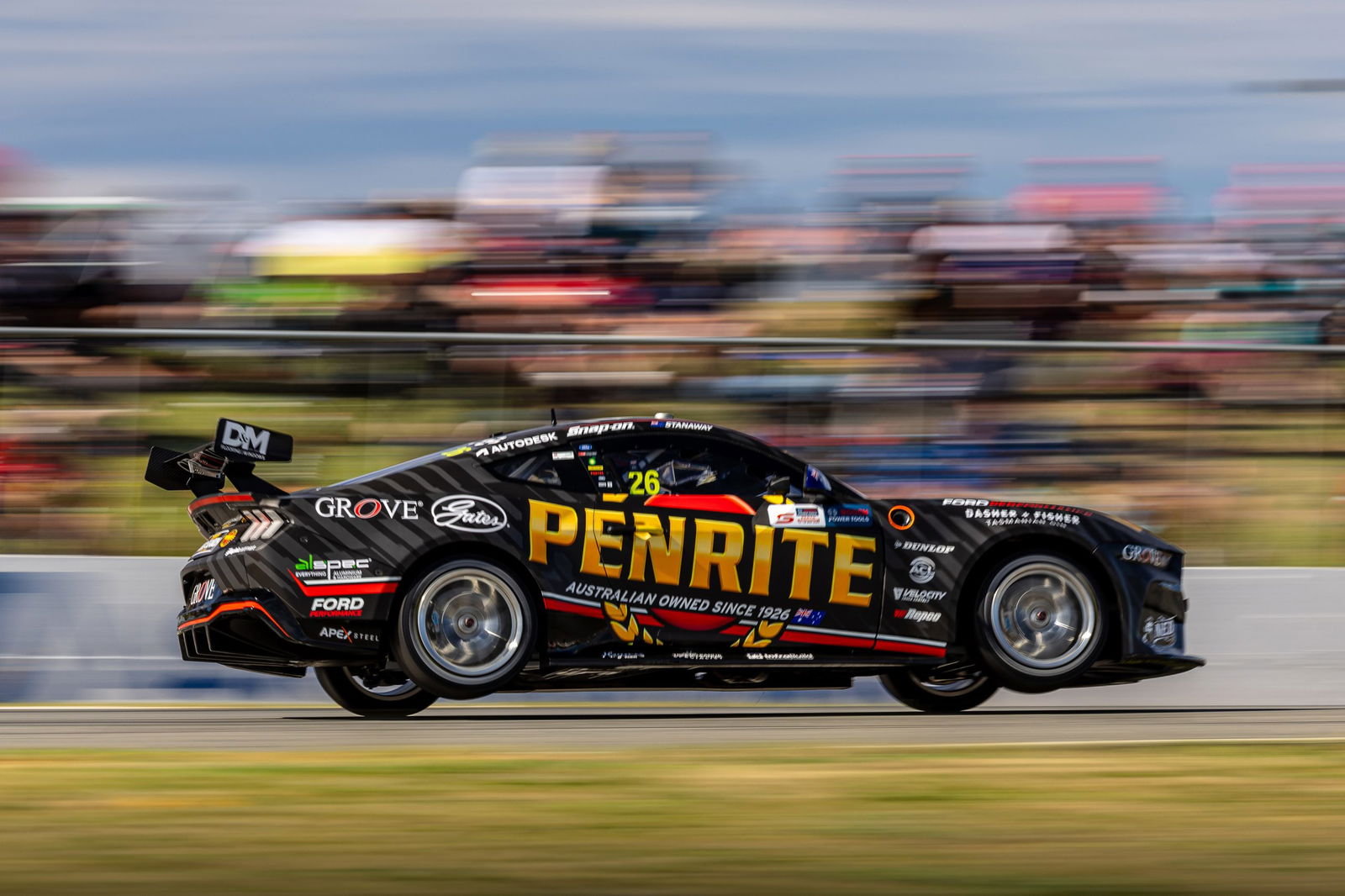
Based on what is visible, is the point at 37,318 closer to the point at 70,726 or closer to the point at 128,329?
the point at 128,329

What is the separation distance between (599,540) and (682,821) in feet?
9.19

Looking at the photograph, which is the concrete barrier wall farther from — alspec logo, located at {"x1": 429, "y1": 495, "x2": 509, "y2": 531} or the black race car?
alspec logo, located at {"x1": 429, "y1": 495, "x2": 509, "y2": 531}

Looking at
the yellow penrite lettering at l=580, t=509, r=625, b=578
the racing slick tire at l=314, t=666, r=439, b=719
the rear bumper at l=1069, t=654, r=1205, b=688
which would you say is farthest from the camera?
the racing slick tire at l=314, t=666, r=439, b=719

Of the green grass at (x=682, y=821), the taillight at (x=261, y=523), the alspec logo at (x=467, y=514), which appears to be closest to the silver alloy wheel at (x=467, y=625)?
the alspec logo at (x=467, y=514)

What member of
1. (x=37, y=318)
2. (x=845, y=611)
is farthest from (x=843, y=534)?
(x=37, y=318)

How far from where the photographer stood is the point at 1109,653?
338 inches

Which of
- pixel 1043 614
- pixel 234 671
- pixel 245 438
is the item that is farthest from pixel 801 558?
pixel 234 671

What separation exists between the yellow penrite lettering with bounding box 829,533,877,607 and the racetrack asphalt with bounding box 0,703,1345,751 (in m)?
0.58

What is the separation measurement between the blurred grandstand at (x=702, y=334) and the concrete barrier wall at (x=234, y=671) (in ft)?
0.60

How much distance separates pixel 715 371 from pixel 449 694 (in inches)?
122

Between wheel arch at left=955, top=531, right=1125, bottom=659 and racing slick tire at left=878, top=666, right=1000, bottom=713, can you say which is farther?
racing slick tire at left=878, top=666, right=1000, bottom=713

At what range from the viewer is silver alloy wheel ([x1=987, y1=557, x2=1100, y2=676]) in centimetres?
848

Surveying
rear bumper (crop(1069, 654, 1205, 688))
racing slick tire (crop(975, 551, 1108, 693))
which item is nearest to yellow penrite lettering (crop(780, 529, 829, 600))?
racing slick tire (crop(975, 551, 1108, 693))

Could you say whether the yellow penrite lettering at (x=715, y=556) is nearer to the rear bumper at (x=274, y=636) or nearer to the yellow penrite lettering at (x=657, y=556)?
the yellow penrite lettering at (x=657, y=556)
